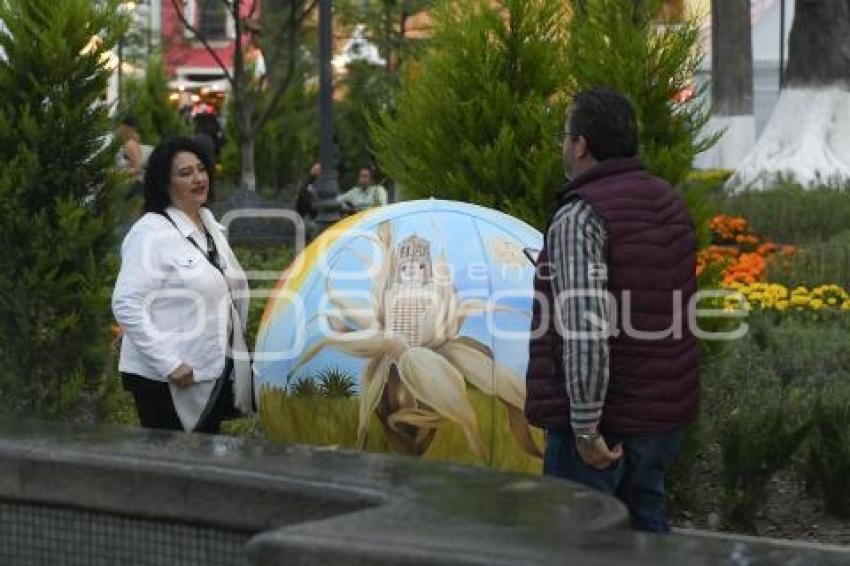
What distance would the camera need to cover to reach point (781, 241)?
766 inches

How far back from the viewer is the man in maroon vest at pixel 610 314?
231 inches

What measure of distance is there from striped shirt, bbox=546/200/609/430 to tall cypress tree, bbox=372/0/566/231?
293 centimetres

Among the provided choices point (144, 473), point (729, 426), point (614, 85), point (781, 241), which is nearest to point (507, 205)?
point (614, 85)

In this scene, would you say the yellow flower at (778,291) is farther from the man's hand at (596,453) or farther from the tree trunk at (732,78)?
the tree trunk at (732,78)

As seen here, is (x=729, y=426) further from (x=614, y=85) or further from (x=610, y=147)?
(x=610, y=147)

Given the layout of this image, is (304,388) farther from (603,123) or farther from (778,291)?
(778,291)

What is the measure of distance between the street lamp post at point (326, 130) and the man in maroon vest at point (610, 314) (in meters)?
15.5

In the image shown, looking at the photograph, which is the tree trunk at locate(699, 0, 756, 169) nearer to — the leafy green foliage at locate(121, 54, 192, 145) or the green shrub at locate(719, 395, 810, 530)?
the leafy green foliage at locate(121, 54, 192, 145)

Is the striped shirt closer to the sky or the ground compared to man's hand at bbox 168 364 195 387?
closer to the sky

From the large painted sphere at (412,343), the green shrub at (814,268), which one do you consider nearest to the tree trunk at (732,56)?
the green shrub at (814,268)

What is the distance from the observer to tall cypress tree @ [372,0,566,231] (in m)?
8.91

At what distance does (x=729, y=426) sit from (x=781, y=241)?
10574mm

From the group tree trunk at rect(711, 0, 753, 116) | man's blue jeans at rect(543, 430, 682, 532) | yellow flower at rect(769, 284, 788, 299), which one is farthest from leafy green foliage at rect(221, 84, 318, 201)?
man's blue jeans at rect(543, 430, 682, 532)

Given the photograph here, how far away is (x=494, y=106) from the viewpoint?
29.7ft
